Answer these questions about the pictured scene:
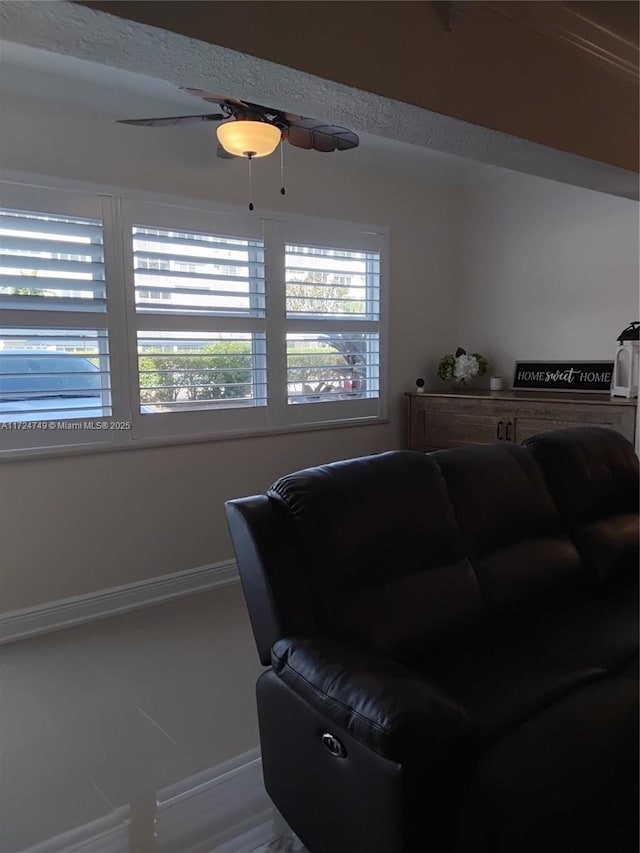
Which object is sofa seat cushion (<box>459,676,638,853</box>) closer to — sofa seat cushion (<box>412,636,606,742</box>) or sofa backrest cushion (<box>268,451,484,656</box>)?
sofa seat cushion (<box>412,636,606,742</box>)

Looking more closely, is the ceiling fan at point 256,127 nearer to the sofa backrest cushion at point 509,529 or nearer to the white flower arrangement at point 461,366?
the sofa backrest cushion at point 509,529

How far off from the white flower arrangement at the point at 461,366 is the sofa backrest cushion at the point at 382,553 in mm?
2244

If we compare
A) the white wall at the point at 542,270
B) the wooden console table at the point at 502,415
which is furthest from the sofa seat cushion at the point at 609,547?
the white wall at the point at 542,270

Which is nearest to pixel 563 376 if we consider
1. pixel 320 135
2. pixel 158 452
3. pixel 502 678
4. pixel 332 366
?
pixel 332 366

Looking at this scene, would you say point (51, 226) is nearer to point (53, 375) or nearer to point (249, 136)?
point (53, 375)

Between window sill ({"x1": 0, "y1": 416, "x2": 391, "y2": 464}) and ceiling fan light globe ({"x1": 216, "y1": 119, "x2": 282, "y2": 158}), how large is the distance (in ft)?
4.91

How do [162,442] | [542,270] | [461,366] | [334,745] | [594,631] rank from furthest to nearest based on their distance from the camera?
[461,366] < [542,270] < [162,442] < [594,631] < [334,745]

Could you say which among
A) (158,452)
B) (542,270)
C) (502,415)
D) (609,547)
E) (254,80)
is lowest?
(609,547)

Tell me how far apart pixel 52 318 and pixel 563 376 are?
2971 mm

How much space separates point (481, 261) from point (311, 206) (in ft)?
4.53

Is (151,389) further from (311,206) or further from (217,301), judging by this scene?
(311,206)

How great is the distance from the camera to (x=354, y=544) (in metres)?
1.66

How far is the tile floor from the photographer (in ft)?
5.40

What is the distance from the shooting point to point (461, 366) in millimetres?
4039
